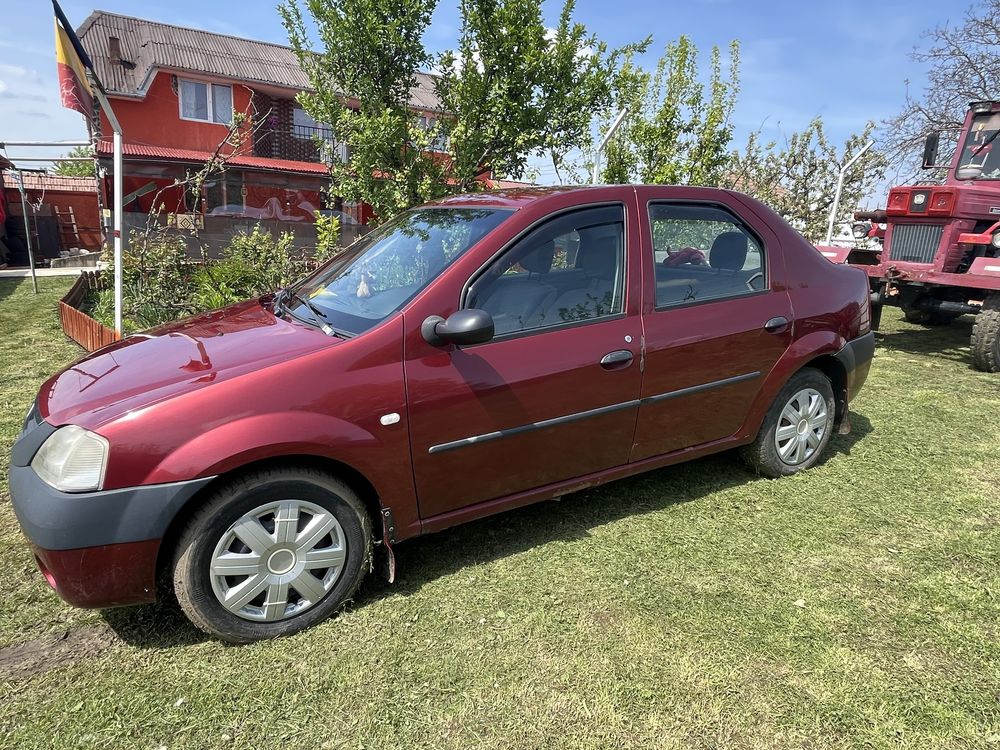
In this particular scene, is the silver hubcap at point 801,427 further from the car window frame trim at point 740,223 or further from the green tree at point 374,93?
the green tree at point 374,93

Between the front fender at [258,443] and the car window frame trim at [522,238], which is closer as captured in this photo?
the front fender at [258,443]

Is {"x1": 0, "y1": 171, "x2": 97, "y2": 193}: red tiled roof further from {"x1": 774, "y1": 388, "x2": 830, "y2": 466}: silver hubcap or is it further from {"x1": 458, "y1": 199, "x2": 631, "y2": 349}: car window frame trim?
{"x1": 774, "y1": 388, "x2": 830, "y2": 466}: silver hubcap

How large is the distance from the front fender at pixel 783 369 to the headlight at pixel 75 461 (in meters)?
3.24

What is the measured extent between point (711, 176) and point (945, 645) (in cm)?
838

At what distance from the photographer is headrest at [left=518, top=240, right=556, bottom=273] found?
306 cm

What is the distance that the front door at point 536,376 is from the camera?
2754 mm

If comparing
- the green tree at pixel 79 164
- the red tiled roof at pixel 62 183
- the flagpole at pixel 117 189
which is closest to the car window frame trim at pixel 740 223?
the flagpole at pixel 117 189

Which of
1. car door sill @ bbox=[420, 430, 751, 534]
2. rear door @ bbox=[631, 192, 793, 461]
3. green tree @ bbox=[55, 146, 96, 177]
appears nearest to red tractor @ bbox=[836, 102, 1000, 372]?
rear door @ bbox=[631, 192, 793, 461]

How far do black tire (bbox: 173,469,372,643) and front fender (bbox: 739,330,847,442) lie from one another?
2.36 m

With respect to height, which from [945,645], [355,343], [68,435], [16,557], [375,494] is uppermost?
[355,343]

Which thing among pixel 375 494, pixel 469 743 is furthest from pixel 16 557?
pixel 469 743

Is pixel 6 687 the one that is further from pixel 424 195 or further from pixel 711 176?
pixel 711 176

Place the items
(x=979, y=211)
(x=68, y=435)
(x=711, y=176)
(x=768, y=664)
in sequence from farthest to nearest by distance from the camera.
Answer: (x=711, y=176) < (x=979, y=211) < (x=768, y=664) < (x=68, y=435)

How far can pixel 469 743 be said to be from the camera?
2139 millimetres
